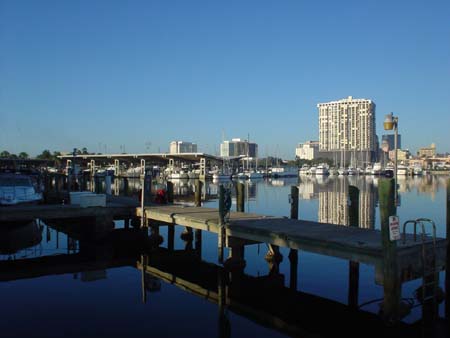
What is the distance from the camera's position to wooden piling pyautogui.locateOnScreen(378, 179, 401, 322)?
11148 millimetres

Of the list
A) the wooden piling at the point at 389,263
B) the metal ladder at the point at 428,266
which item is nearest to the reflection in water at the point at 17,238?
the wooden piling at the point at 389,263

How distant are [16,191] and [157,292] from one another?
13902mm

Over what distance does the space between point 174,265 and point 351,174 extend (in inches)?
6573

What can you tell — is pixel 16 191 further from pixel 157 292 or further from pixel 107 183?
pixel 157 292

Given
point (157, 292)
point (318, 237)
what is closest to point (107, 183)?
point (157, 292)

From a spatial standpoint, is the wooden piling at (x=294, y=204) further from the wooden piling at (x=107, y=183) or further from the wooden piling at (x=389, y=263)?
the wooden piling at (x=107, y=183)

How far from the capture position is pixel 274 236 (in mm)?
14898

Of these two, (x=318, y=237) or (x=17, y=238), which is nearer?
(x=318, y=237)

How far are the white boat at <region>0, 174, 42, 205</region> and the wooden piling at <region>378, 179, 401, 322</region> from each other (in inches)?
778

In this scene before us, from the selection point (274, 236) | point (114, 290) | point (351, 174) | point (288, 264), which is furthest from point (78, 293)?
point (351, 174)

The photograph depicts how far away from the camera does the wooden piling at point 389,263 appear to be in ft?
36.6

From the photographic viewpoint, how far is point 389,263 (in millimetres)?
11148

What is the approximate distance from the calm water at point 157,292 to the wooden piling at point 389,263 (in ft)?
4.12

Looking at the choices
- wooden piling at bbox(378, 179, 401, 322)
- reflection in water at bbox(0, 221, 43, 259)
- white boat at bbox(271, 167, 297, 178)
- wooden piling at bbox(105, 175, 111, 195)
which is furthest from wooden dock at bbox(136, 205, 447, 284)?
white boat at bbox(271, 167, 297, 178)
